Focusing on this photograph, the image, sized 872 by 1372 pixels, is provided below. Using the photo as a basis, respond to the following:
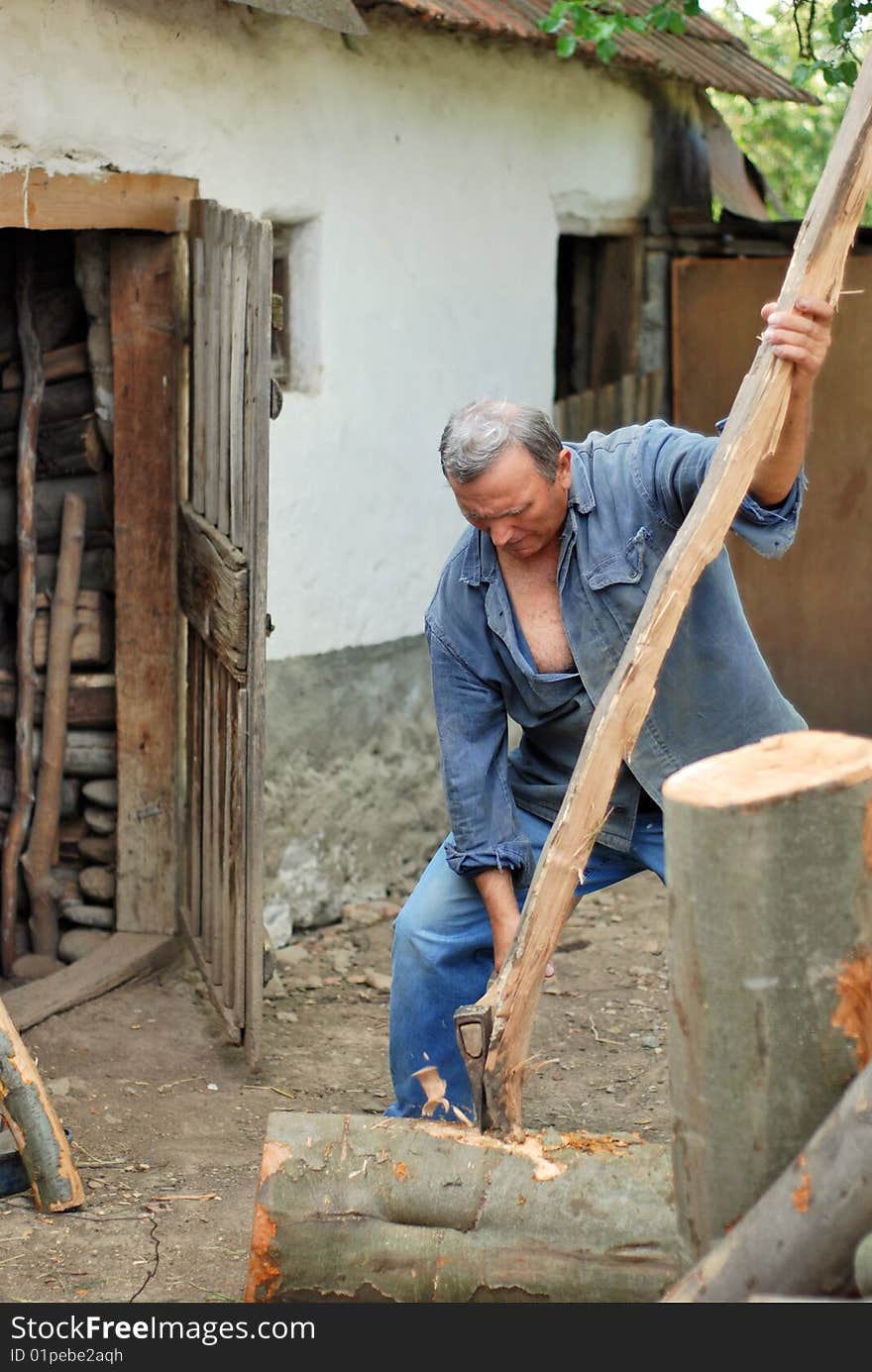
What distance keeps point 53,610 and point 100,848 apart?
82cm

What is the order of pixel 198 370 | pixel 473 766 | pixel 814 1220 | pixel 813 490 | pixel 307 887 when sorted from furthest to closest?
pixel 813 490 < pixel 307 887 < pixel 198 370 < pixel 473 766 < pixel 814 1220

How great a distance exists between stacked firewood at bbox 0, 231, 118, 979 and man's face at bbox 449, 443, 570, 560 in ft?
7.84

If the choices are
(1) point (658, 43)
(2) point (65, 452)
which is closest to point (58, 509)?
(2) point (65, 452)

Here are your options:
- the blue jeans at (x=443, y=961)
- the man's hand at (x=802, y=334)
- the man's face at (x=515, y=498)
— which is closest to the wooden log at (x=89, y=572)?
the blue jeans at (x=443, y=961)

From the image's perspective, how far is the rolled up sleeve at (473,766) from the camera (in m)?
3.51

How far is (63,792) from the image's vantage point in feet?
18.2

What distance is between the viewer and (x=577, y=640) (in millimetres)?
3445

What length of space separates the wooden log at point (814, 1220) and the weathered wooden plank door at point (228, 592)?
261 cm

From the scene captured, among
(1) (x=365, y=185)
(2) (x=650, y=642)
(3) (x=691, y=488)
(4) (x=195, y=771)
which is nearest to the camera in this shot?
(2) (x=650, y=642)

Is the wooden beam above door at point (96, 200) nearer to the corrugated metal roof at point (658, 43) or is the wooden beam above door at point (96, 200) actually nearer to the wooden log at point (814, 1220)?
the corrugated metal roof at point (658, 43)

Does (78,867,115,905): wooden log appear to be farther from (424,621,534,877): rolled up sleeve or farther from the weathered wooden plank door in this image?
(424,621,534,877): rolled up sleeve

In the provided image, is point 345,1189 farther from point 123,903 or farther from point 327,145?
point 327,145

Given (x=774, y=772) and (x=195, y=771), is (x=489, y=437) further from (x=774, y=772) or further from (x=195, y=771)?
(x=195, y=771)

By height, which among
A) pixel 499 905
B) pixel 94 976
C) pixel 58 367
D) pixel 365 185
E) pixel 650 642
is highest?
pixel 365 185
